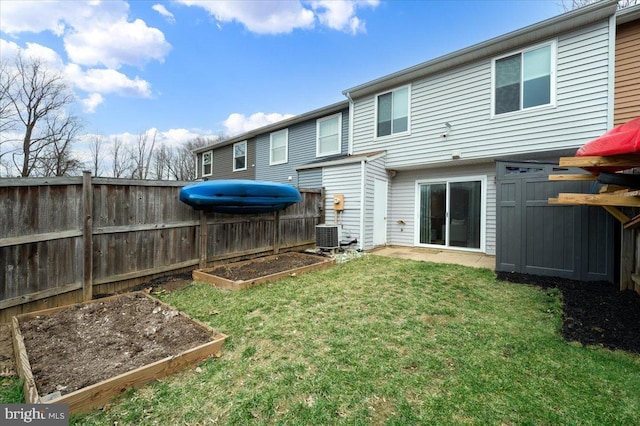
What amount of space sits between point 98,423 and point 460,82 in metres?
9.08

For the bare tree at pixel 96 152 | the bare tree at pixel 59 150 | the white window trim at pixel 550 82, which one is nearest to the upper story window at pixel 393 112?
the white window trim at pixel 550 82

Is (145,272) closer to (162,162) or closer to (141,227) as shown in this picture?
(141,227)

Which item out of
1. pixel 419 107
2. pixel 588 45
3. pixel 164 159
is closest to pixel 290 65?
pixel 419 107

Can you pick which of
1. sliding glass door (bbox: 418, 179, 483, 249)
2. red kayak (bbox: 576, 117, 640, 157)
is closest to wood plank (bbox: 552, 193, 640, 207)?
red kayak (bbox: 576, 117, 640, 157)

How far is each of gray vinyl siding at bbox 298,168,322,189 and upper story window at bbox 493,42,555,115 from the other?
17.1 feet

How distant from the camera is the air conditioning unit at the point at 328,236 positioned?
797 cm

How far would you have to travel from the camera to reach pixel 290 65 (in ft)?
45.4

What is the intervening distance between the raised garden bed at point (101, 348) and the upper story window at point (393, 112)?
7659 mm

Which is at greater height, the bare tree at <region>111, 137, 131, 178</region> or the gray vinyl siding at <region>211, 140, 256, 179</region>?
the bare tree at <region>111, 137, 131, 178</region>

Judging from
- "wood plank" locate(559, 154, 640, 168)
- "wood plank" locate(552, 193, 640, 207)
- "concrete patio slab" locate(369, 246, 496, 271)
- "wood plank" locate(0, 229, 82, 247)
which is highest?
"wood plank" locate(559, 154, 640, 168)

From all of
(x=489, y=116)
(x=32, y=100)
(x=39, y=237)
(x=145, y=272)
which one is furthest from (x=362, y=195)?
(x=32, y=100)

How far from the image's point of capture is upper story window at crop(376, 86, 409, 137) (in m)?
8.55

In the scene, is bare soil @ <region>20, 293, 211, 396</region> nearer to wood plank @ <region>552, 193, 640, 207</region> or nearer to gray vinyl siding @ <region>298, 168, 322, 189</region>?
wood plank @ <region>552, 193, 640, 207</region>

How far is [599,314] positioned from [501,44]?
615cm
